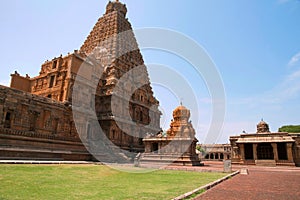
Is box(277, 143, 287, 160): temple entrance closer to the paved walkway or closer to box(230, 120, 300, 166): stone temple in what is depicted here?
box(230, 120, 300, 166): stone temple

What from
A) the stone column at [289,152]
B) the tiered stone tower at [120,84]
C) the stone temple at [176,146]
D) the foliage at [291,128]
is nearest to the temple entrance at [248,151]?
the stone column at [289,152]

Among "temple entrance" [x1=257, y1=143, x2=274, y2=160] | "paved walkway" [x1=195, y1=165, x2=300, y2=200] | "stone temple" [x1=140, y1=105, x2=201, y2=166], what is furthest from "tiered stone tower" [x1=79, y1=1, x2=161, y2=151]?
"paved walkway" [x1=195, y1=165, x2=300, y2=200]

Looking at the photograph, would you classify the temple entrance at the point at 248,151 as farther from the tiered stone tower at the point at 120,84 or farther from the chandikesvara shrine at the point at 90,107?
the tiered stone tower at the point at 120,84

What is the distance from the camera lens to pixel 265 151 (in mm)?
36469

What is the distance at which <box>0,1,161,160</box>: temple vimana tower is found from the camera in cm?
2320

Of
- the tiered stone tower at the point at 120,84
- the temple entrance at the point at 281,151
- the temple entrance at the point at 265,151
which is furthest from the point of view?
the temple entrance at the point at 265,151

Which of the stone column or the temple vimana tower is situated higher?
the temple vimana tower

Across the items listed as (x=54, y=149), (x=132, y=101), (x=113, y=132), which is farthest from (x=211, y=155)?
(x=54, y=149)

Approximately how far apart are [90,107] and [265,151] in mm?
29219

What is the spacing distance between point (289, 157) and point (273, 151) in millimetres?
A: 2201

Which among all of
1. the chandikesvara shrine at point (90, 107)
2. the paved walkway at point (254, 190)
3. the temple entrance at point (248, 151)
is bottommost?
the paved walkway at point (254, 190)

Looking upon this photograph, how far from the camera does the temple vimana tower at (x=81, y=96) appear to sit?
23203mm

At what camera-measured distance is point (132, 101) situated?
1590 inches

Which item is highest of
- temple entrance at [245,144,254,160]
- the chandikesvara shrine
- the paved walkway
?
the chandikesvara shrine
